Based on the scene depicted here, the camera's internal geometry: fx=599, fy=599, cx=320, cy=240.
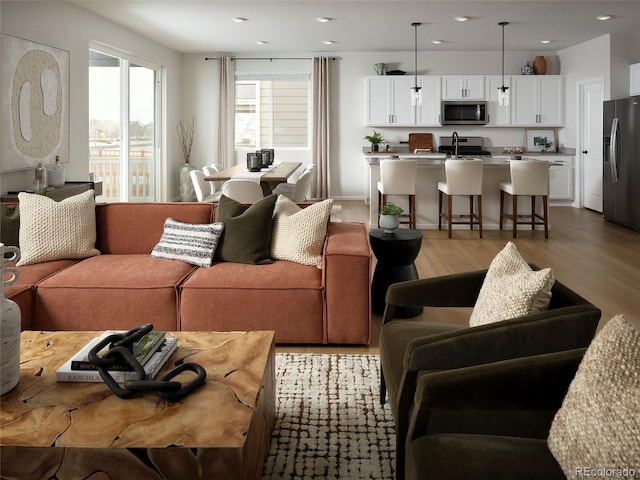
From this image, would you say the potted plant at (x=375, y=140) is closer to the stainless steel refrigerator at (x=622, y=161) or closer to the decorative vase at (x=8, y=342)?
the stainless steel refrigerator at (x=622, y=161)

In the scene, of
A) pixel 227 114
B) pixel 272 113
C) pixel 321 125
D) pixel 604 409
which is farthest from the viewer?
pixel 272 113

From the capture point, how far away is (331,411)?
→ 103 inches

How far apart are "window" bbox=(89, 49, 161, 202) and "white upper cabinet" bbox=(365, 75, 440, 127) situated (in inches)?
141

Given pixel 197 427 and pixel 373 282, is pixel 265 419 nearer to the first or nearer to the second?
pixel 197 427

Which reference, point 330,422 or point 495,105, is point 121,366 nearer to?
point 330,422

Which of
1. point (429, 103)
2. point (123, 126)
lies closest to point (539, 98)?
point (429, 103)

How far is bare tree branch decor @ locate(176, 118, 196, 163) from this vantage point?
10594 mm

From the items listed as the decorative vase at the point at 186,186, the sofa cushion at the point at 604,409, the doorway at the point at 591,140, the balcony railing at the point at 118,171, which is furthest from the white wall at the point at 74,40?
the doorway at the point at 591,140

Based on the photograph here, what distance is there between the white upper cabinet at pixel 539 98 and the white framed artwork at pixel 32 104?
7231mm

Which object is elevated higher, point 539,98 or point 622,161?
point 539,98

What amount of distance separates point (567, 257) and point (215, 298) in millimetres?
4010

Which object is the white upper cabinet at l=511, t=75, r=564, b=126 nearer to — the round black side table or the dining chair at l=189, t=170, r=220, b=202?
the dining chair at l=189, t=170, r=220, b=202

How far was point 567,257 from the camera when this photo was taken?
596 cm

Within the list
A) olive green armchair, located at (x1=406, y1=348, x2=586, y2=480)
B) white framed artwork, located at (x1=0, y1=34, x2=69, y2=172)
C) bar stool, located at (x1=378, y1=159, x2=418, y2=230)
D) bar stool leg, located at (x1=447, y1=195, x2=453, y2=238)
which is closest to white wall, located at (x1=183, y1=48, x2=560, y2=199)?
bar stool, located at (x1=378, y1=159, x2=418, y2=230)
